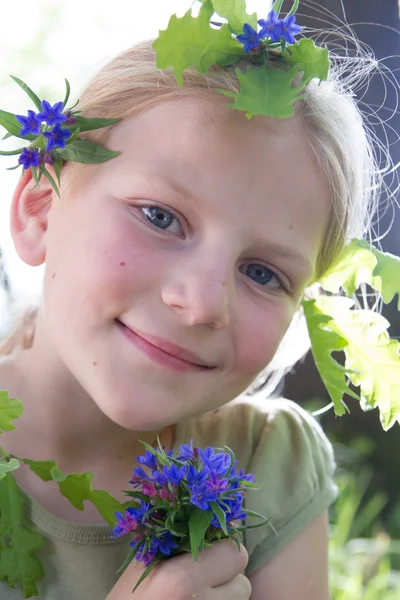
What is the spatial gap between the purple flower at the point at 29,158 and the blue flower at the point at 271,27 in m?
0.43

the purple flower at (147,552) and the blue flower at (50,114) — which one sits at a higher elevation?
the blue flower at (50,114)

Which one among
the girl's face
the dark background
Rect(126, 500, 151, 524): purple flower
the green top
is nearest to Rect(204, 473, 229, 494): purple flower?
Rect(126, 500, 151, 524): purple flower

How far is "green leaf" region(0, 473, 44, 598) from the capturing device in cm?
151

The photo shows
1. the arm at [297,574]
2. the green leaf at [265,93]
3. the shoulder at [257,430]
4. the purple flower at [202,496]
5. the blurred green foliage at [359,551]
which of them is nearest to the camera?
the purple flower at [202,496]

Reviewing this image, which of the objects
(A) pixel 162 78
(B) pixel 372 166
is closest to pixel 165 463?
(A) pixel 162 78

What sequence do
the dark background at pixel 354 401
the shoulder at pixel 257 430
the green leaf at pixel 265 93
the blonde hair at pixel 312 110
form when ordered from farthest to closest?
the dark background at pixel 354 401 → the shoulder at pixel 257 430 → the blonde hair at pixel 312 110 → the green leaf at pixel 265 93

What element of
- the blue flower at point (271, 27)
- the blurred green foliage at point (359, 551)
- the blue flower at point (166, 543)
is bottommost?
the blurred green foliage at point (359, 551)

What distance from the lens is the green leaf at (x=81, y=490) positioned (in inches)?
55.1

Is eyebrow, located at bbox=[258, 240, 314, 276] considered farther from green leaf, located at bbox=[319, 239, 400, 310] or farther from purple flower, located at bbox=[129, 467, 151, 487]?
purple flower, located at bbox=[129, 467, 151, 487]

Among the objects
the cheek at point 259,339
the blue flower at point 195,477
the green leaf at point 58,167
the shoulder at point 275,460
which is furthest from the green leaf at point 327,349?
the green leaf at point 58,167

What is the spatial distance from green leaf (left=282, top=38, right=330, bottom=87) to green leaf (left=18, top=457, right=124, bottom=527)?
0.77m

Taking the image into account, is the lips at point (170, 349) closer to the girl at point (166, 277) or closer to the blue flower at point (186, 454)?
the girl at point (166, 277)

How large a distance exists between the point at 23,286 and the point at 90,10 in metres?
1.11

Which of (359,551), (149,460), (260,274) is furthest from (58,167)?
(359,551)
